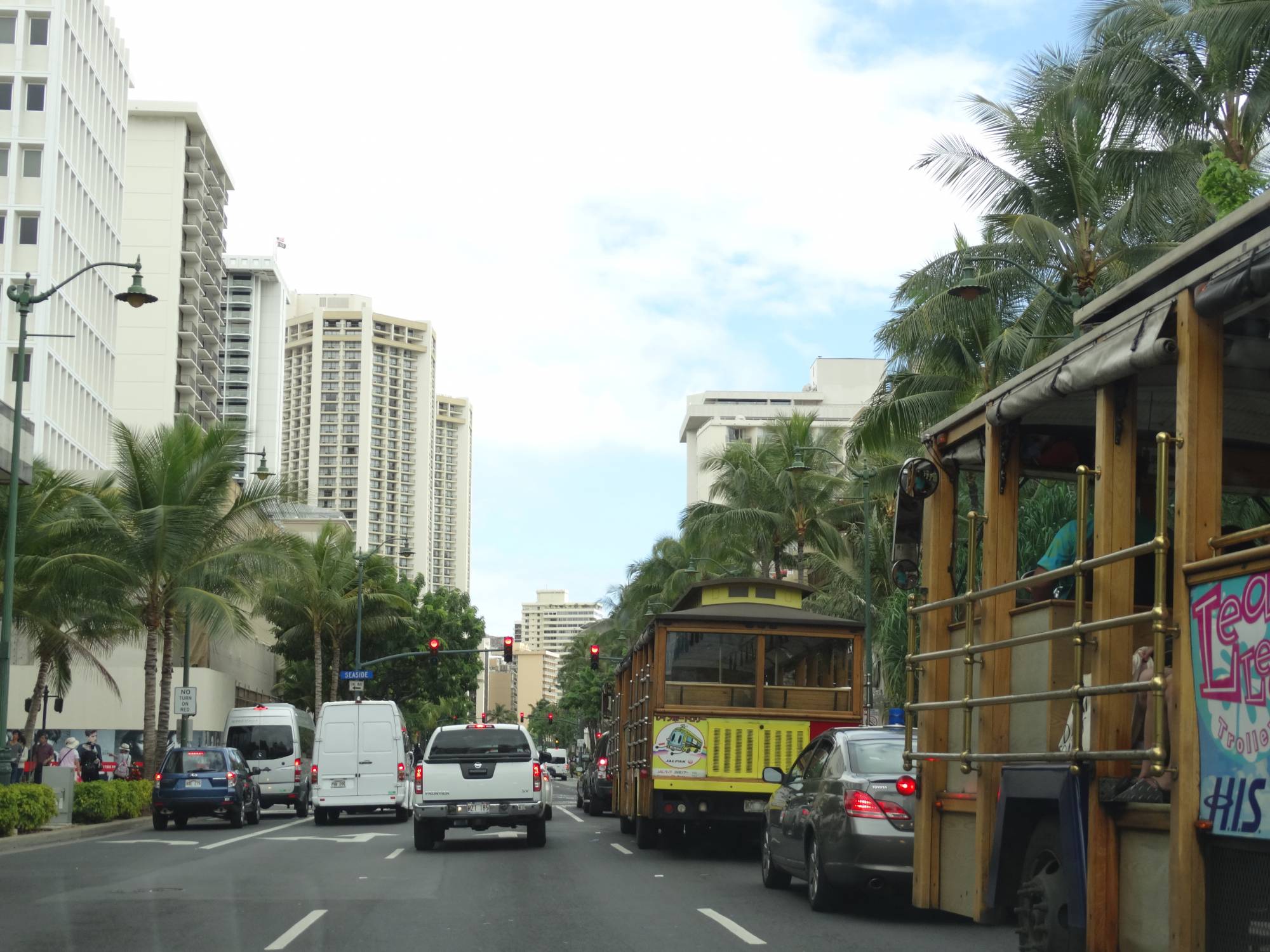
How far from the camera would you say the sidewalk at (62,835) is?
71.6 ft

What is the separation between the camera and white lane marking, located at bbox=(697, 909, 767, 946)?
1073 centimetres

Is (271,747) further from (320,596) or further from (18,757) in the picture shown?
(320,596)

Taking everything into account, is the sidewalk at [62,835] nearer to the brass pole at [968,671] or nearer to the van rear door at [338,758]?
the van rear door at [338,758]

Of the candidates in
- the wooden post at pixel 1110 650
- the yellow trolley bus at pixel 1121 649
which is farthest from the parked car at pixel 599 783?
the wooden post at pixel 1110 650

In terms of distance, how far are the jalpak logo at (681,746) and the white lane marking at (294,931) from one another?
21.8 feet

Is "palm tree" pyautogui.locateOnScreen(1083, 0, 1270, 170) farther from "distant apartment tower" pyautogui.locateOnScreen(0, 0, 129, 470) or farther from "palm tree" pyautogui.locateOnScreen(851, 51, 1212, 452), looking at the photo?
"distant apartment tower" pyautogui.locateOnScreen(0, 0, 129, 470)

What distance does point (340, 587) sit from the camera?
193ft

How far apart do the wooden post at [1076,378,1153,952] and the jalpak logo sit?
13116 mm

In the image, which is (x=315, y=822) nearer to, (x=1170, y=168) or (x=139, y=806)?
(x=139, y=806)

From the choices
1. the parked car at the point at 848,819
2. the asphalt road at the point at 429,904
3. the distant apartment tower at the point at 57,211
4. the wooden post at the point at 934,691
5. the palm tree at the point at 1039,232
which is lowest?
the asphalt road at the point at 429,904

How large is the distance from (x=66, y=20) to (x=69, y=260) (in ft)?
31.7

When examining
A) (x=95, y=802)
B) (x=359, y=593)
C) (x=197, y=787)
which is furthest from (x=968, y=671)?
(x=359, y=593)

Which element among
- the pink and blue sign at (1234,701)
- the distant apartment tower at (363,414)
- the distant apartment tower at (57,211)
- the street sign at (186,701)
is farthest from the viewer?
the distant apartment tower at (363,414)

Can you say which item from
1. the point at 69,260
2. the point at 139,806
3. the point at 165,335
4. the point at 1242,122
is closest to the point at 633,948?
the point at 1242,122
